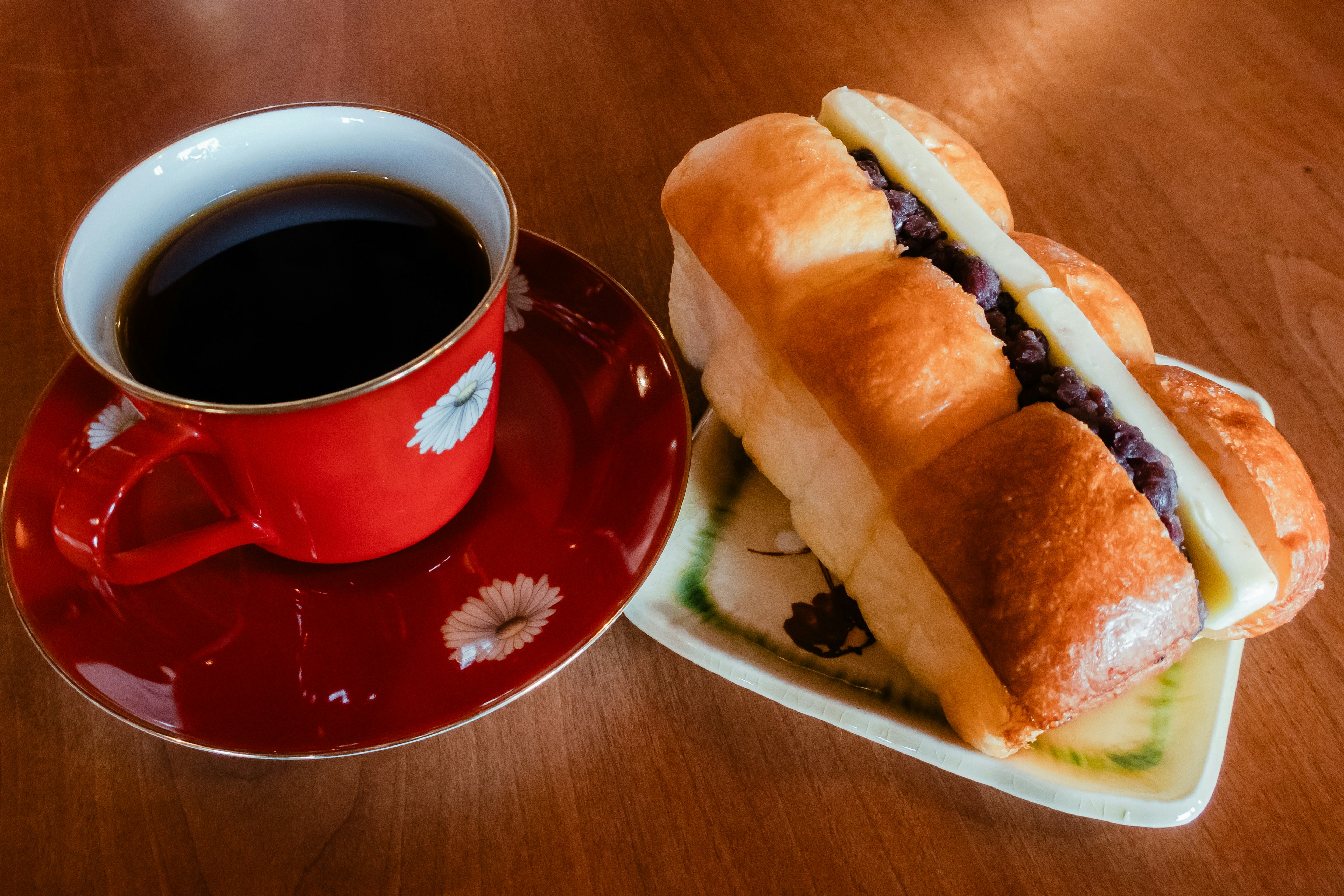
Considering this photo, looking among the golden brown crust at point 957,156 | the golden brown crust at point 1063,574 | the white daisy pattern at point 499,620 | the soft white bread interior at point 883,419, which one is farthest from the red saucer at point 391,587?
the golden brown crust at point 957,156

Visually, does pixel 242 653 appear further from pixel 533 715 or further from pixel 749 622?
pixel 749 622

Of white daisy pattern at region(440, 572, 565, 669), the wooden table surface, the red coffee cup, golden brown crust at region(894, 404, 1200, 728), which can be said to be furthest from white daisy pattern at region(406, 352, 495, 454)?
golden brown crust at region(894, 404, 1200, 728)

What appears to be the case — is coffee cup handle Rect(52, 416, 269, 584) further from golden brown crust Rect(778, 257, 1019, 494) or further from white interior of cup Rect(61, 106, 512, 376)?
golden brown crust Rect(778, 257, 1019, 494)

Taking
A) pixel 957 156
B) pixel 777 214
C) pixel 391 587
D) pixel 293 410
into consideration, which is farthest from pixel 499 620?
pixel 957 156

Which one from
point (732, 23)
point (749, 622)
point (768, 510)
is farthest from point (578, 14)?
point (749, 622)

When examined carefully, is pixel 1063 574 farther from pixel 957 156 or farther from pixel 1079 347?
pixel 957 156

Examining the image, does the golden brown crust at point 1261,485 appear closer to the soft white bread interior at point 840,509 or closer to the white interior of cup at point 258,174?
the soft white bread interior at point 840,509

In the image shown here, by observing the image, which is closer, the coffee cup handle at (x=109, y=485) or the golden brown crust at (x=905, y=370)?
the coffee cup handle at (x=109, y=485)
